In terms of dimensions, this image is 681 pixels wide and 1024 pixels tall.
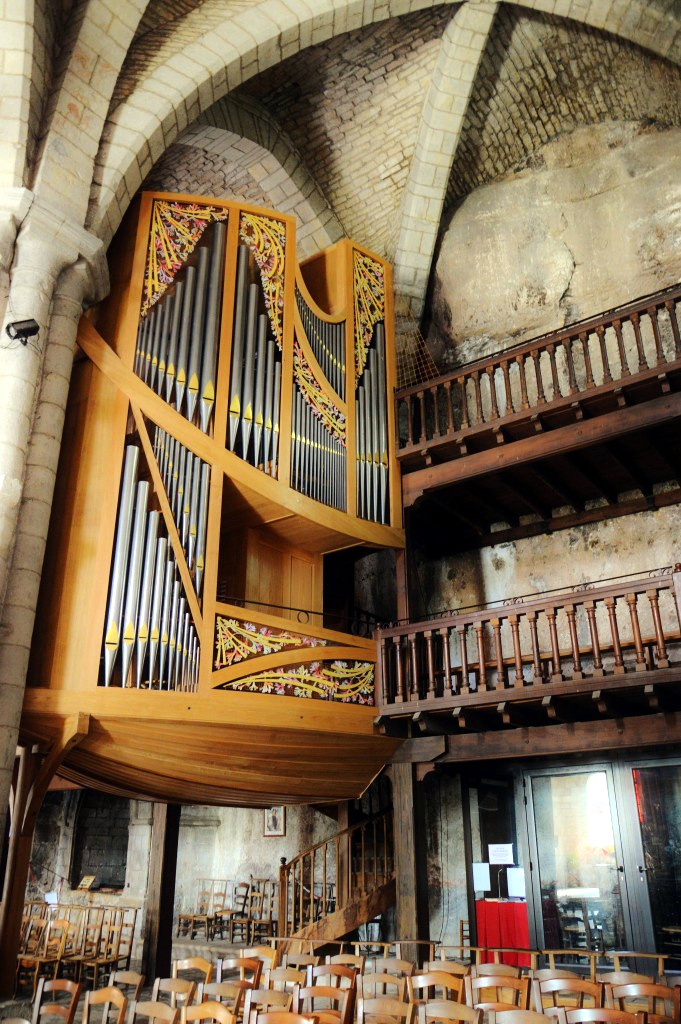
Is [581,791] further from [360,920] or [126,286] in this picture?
[126,286]

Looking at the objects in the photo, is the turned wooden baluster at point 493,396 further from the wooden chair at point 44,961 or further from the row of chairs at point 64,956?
the wooden chair at point 44,961

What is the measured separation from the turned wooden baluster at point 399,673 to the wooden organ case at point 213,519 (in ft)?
1.00

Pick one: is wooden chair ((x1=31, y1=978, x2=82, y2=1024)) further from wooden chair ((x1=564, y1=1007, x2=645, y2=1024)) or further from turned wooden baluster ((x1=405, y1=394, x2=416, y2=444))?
turned wooden baluster ((x1=405, y1=394, x2=416, y2=444))

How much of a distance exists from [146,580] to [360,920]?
4.61m

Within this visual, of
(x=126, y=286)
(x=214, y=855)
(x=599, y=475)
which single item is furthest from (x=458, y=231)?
(x=214, y=855)

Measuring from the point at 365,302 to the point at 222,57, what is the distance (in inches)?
128

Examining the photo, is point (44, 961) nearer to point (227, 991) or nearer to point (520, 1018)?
point (227, 991)

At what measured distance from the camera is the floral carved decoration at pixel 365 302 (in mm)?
10359

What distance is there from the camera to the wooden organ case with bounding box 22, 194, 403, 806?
7074 millimetres

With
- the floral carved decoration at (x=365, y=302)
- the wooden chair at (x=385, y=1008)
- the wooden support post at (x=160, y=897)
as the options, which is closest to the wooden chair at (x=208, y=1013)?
the wooden chair at (x=385, y=1008)

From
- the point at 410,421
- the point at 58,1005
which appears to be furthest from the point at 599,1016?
the point at 410,421

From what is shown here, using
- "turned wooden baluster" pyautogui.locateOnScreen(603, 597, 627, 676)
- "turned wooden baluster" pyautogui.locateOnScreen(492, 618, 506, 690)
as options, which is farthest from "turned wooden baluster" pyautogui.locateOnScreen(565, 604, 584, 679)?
"turned wooden baluster" pyautogui.locateOnScreen(492, 618, 506, 690)

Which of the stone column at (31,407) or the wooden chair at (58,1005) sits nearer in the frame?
the wooden chair at (58,1005)

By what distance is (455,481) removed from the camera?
9609mm
